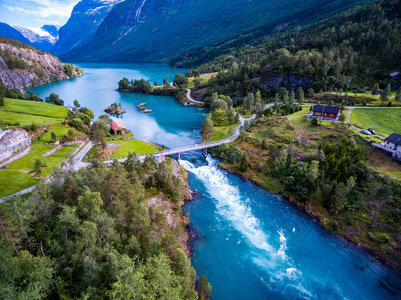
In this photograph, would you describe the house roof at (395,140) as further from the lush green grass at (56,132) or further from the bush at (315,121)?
the lush green grass at (56,132)

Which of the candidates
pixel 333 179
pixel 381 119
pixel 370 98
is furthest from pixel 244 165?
pixel 370 98

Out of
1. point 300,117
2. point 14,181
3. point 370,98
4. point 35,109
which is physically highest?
point 35,109

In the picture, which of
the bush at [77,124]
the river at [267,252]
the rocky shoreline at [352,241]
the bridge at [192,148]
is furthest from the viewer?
the bush at [77,124]

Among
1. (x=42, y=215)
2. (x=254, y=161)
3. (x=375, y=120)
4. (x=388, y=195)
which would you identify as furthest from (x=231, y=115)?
(x=42, y=215)

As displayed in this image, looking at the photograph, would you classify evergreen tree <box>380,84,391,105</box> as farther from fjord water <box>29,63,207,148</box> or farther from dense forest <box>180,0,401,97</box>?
fjord water <box>29,63,207,148</box>

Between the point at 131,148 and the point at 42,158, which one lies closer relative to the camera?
the point at 42,158

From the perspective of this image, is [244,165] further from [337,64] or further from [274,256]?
[337,64]

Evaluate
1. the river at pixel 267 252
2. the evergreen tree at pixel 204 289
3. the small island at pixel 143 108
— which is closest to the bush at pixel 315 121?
the river at pixel 267 252

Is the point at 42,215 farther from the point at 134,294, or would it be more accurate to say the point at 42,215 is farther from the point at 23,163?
the point at 23,163
